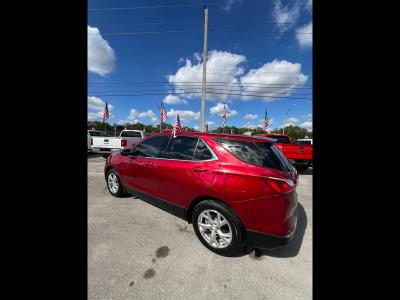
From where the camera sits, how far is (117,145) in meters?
8.17

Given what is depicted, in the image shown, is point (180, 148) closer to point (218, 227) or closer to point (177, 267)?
point (218, 227)

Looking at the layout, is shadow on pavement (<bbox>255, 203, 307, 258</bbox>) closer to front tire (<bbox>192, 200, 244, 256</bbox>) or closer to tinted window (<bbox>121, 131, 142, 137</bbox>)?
front tire (<bbox>192, 200, 244, 256</bbox>)

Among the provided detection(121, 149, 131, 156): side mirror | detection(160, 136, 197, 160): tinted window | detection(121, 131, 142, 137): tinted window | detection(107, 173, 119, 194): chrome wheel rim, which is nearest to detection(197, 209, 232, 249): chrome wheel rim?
detection(160, 136, 197, 160): tinted window

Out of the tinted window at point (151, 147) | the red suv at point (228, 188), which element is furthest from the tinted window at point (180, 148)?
the tinted window at point (151, 147)

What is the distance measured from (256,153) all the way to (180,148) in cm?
124

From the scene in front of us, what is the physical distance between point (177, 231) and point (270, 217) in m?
1.53

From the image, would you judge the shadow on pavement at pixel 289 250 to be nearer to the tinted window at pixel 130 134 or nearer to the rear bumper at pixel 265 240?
the rear bumper at pixel 265 240

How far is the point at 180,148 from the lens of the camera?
2.83 metres

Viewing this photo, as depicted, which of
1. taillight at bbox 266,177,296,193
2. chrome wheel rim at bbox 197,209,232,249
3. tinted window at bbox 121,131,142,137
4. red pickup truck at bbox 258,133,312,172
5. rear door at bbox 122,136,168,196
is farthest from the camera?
tinted window at bbox 121,131,142,137

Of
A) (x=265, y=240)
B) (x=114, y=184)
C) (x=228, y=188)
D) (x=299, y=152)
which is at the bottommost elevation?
(x=265, y=240)

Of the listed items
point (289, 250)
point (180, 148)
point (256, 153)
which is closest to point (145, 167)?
point (180, 148)

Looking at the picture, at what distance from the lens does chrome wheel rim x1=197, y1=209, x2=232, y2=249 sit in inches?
88.5
